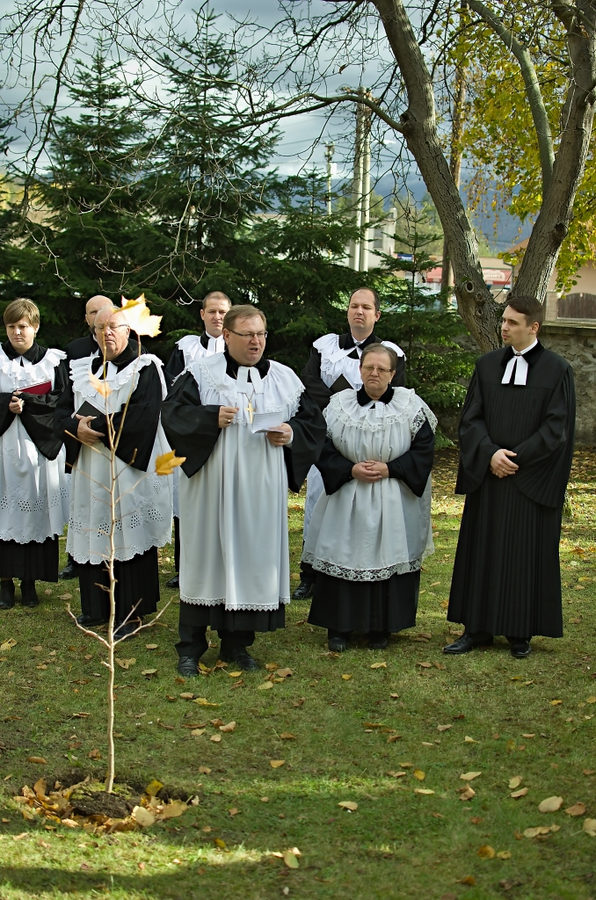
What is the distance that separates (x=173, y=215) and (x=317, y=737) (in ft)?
34.5

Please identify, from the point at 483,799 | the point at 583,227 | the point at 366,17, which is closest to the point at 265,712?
the point at 483,799

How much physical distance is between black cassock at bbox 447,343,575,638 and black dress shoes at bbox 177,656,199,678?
1.84 meters

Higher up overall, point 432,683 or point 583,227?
point 583,227

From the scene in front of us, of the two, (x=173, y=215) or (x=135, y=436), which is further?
(x=173, y=215)

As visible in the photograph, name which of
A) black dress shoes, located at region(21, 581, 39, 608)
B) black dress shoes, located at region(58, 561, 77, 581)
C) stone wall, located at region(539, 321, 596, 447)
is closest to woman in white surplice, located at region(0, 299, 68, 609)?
black dress shoes, located at region(21, 581, 39, 608)

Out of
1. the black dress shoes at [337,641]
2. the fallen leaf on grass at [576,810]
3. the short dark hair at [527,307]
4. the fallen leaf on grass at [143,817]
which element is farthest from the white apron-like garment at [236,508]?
the fallen leaf on grass at [576,810]

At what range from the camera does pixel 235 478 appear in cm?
591

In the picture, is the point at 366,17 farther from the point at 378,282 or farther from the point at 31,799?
the point at 31,799

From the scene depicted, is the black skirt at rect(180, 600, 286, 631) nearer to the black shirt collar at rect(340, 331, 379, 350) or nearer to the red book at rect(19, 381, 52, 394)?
the red book at rect(19, 381, 52, 394)

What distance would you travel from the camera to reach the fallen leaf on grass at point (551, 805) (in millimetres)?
4227

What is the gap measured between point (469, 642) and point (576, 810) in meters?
2.29

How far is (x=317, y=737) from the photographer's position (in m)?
5.09

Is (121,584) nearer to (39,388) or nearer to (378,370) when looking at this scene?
(39,388)

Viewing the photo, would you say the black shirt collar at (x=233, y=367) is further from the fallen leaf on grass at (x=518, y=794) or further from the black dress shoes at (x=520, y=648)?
the fallen leaf on grass at (x=518, y=794)
